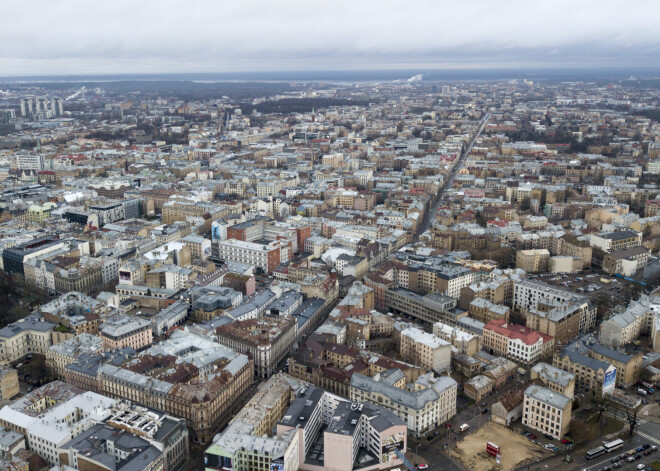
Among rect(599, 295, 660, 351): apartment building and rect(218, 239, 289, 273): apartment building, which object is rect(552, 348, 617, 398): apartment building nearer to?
rect(599, 295, 660, 351): apartment building

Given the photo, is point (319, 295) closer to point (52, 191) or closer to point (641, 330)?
point (641, 330)

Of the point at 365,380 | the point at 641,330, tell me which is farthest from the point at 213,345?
the point at 641,330

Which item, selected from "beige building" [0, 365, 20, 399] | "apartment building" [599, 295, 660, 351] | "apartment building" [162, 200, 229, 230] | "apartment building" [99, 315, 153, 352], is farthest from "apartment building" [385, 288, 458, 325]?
"apartment building" [162, 200, 229, 230]

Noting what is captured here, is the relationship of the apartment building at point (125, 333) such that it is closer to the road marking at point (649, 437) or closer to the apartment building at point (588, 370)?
the apartment building at point (588, 370)

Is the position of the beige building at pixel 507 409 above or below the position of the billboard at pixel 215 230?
below

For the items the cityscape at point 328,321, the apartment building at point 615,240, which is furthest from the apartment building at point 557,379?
the apartment building at point 615,240
